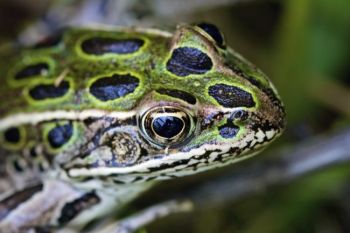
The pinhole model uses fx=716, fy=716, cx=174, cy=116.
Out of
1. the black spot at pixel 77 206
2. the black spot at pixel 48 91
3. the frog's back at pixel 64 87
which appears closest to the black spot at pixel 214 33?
the frog's back at pixel 64 87

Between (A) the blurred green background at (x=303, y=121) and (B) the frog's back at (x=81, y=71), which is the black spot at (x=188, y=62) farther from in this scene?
(A) the blurred green background at (x=303, y=121)

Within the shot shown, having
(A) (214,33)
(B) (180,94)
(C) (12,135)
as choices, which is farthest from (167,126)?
(C) (12,135)

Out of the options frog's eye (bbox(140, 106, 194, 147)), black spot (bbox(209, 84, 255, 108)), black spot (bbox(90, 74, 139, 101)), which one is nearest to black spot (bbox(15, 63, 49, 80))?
black spot (bbox(90, 74, 139, 101))

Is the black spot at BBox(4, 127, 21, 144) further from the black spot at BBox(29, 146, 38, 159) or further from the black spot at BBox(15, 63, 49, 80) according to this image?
the black spot at BBox(15, 63, 49, 80)

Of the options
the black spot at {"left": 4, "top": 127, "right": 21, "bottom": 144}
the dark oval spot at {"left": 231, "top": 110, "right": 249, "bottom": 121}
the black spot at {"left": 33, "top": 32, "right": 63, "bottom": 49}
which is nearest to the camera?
the dark oval spot at {"left": 231, "top": 110, "right": 249, "bottom": 121}

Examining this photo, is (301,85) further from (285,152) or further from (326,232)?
(326,232)

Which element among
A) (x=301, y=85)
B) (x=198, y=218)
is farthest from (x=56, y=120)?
(x=301, y=85)

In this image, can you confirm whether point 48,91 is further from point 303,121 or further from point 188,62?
point 303,121
